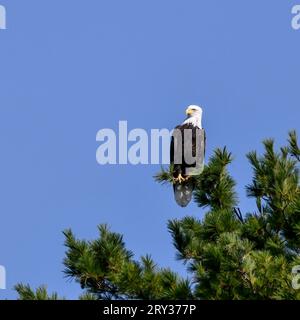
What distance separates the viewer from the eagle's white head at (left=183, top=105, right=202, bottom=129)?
15.2 meters

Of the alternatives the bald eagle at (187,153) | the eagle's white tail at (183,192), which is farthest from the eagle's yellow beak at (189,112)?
the eagle's white tail at (183,192)

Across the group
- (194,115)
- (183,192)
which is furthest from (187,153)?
(194,115)

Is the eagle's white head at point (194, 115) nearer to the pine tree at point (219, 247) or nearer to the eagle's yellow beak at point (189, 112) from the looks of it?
the eagle's yellow beak at point (189, 112)

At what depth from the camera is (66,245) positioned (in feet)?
40.8

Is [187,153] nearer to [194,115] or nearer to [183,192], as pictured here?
[183,192]

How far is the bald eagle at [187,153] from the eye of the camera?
13070 mm

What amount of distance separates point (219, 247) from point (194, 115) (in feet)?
13.8

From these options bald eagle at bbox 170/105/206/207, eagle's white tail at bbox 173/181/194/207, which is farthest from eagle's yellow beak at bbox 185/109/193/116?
eagle's white tail at bbox 173/181/194/207

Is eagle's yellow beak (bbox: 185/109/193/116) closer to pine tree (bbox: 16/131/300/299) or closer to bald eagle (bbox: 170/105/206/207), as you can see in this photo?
bald eagle (bbox: 170/105/206/207)

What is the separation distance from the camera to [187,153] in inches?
550

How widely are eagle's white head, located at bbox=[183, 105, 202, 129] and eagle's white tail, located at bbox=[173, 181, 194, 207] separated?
187 centimetres

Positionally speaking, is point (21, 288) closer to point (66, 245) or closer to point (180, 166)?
point (66, 245)
